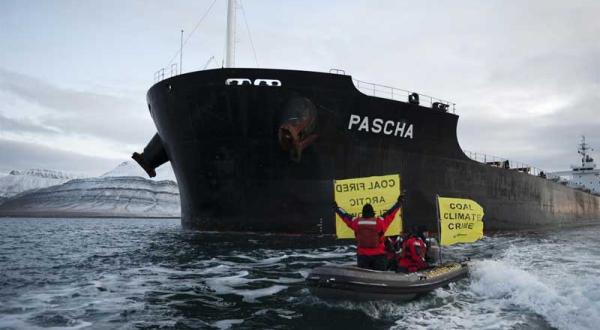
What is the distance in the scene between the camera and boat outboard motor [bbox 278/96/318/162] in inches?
666

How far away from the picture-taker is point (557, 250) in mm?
18469

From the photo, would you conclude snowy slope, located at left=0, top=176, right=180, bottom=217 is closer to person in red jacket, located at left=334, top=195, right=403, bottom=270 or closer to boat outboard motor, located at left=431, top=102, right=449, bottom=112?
boat outboard motor, located at left=431, top=102, right=449, bottom=112

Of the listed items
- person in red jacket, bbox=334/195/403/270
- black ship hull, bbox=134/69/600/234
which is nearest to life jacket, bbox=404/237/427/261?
person in red jacket, bbox=334/195/403/270

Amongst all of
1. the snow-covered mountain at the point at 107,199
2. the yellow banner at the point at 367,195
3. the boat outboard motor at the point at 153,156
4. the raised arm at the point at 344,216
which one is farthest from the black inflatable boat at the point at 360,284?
the snow-covered mountain at the point at 107,199

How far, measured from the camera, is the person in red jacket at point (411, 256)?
10.5 metres

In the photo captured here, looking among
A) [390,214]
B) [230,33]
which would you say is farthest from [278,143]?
[390,214]

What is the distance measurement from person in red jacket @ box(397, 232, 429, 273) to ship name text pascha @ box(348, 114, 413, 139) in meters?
8.94

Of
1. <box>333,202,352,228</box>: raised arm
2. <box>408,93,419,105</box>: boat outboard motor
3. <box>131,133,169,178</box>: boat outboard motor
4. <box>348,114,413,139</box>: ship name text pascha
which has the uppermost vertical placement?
<box>408,93,419,105</box>: boat outboard motor

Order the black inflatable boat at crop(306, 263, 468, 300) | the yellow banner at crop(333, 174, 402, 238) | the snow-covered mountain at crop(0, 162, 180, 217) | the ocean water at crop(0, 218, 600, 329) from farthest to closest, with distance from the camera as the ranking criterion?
the snow-covered mountain at crop(0, 162, 180, 217) < the yellow banner at crop(333, 174, 402, 238) < the black inflatable boat at crop(306, 263, 468, 300) < the ocean water at crop(0, 218, 600, 329)

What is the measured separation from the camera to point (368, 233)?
30.5 ft

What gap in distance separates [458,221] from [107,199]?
164 m

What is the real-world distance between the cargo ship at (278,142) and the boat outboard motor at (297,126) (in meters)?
0.04

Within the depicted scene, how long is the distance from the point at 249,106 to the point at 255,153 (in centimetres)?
196

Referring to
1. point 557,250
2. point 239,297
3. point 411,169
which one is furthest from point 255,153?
→ point 557,250
